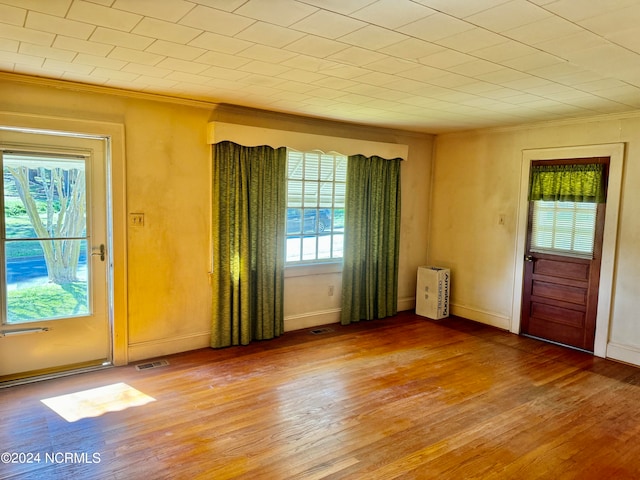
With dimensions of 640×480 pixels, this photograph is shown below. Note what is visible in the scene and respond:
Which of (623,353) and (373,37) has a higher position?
(373,37)

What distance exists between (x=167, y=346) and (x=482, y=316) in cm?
354

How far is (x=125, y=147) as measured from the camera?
3.62 meters

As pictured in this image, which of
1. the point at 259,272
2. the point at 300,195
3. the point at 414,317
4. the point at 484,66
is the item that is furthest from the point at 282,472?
the point at 414,317

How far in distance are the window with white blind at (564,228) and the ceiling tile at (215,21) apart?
3.72 metres

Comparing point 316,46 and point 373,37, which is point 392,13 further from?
point 316,46

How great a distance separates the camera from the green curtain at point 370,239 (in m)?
5.01

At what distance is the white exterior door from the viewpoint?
332 centimetres

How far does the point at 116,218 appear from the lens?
3.63 meters

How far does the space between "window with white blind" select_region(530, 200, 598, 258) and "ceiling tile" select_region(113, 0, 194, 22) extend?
400 centimetres

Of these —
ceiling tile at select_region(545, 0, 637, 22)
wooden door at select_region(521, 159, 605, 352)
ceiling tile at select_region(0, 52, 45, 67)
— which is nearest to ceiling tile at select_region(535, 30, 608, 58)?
ceiling tile at select_region(545, 0, 637, 22)

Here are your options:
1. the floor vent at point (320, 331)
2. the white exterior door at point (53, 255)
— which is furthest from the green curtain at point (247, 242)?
the white exterior door at point (53, 255)

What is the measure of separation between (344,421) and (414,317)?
2.79 m

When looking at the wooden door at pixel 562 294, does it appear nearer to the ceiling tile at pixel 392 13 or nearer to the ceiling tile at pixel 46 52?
the ceiling tile at pixel 392 13

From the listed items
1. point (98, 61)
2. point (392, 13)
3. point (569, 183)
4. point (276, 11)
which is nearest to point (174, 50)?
point (98, 61)
